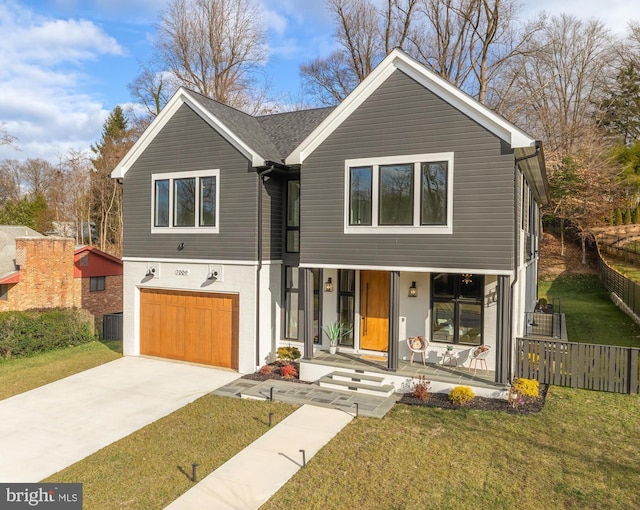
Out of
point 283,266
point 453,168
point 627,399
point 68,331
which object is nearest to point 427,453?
point 627,399

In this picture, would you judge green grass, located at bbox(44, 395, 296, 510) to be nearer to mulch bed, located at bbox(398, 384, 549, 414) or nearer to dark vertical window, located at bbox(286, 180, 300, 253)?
mulch bed, located at bbox(398, 384, 549, 414)

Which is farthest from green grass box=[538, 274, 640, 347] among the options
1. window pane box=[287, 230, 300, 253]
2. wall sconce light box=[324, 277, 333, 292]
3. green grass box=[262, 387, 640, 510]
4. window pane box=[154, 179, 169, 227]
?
window pane box=[154, 179, 169, 227]

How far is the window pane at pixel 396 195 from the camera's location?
10570 millimetres

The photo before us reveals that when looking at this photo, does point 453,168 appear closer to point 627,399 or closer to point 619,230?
point 627,399

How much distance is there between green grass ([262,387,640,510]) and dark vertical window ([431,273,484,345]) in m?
2.56

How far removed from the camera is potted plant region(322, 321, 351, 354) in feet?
41.0

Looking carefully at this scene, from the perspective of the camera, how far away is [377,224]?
35.7 feet

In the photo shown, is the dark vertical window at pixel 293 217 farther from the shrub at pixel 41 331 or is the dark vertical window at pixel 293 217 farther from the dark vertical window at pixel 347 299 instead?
the shrub at pixel 41 331

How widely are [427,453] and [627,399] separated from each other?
5.35 meters

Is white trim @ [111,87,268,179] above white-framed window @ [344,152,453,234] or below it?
above

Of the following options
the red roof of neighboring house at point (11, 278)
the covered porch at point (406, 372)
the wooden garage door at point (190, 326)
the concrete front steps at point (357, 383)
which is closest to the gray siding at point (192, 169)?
the wooden garage door at point (190, 326)

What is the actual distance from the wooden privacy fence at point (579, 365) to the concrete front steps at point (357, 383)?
330 cm

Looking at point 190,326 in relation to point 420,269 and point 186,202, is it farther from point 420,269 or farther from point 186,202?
point 420,269

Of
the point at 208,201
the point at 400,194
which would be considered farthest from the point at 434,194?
the point at 208,201
